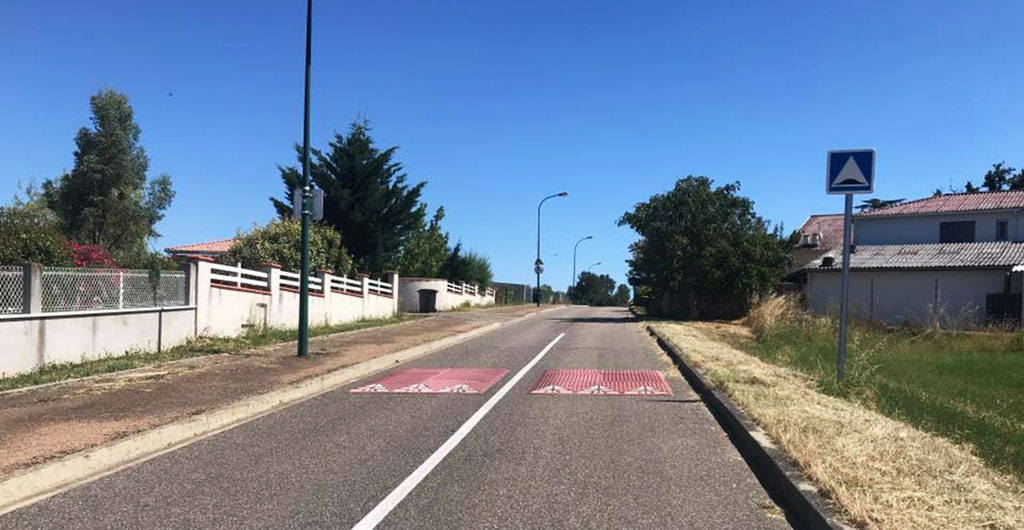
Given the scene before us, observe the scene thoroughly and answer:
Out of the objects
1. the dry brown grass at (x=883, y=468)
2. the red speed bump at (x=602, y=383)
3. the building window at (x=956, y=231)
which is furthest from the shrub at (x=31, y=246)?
the building window at (x=956, y=231)

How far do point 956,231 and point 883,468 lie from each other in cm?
3844

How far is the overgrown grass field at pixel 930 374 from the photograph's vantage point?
8.31 m

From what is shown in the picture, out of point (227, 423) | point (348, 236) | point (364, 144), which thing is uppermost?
point (364, 144)

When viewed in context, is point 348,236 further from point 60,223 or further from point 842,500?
point 842,500

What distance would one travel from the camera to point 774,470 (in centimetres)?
624

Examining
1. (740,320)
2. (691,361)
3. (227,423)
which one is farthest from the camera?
(740,320)

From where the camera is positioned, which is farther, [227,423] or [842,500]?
[227,423]

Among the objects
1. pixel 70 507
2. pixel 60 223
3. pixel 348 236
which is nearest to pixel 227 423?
pixel 70 507

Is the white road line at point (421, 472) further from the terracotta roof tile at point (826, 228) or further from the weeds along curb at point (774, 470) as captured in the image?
the terracotta roof tile at point (826, 228)

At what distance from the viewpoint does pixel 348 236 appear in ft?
115

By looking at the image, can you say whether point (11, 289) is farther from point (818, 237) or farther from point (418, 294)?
point (818, 237)

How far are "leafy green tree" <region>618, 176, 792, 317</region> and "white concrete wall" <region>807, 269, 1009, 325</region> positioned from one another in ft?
10.4

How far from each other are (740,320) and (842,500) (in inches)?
1173

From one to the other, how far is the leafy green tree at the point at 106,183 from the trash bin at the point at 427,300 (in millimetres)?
15199
